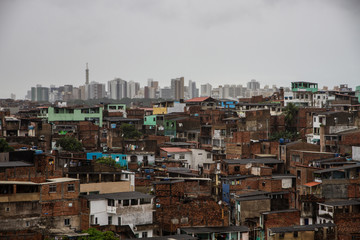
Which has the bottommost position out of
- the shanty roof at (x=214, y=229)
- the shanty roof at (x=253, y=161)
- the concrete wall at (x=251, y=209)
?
the shanty roof at (x=214, y=229)

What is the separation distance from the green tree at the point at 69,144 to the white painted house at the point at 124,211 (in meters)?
17.4

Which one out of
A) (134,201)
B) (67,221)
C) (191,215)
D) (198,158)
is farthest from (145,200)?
(198,158)

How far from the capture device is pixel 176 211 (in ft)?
81.0

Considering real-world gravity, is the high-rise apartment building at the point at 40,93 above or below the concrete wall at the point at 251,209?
above

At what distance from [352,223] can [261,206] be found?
4210 millimetres

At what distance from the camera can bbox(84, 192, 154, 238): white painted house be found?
76.0 ft

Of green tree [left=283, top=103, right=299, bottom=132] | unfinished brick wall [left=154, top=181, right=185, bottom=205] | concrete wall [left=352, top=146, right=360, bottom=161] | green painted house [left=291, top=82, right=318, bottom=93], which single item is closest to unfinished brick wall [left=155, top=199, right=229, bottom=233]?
unfinished brick wall [left=154, top=181, right=185, bottom=205]

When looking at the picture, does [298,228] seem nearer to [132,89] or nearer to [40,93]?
[132,89]

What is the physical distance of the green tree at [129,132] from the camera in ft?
154

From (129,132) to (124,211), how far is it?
24282 mm

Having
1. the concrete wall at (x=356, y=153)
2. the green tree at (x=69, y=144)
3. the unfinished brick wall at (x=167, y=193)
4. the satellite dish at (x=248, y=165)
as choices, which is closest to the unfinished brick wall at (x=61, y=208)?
the unfinished brick wall at (x=167, y=193)

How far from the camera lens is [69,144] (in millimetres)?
41031

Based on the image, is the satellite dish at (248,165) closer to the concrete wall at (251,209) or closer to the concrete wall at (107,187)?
the concrete wall at (251,209)

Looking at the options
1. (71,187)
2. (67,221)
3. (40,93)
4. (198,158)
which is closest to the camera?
(67,221)
